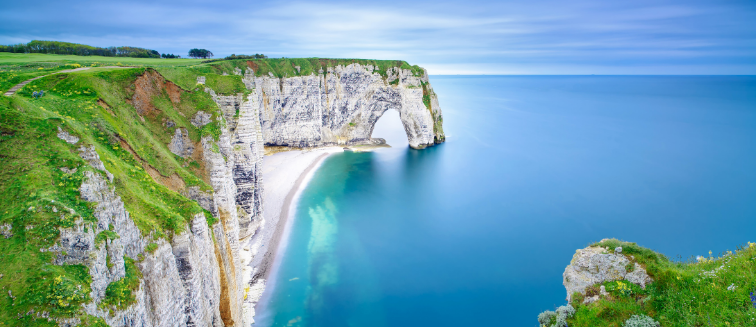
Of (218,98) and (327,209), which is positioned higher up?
(218,98)

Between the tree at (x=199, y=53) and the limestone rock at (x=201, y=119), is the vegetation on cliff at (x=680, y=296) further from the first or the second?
the tree at (x=199, y=53)

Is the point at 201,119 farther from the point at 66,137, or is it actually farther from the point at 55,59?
the point at 55,59

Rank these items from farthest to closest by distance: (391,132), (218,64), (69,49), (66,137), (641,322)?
1. (391,132)
2. (218,64)
3. (69,49)
4. (641,322)
5. (66,137)

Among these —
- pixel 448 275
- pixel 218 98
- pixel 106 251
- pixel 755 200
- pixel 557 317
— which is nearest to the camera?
pixel 106 251

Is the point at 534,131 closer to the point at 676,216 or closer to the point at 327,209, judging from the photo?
the point at 676,216

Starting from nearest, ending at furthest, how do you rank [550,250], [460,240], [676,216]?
1. [550,250]
2. [460,240]
3. [676,216]

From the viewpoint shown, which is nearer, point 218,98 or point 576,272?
point 576,272

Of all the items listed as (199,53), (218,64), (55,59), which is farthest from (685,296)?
(199,53)

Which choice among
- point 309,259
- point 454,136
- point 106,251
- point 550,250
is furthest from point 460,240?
point 454,136
